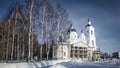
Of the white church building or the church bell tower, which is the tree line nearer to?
the white church building

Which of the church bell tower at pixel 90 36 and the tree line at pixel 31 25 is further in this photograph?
the church bell tower at pixel 90 36

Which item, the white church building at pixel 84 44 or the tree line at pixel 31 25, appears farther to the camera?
the white church building at pixel 84 44

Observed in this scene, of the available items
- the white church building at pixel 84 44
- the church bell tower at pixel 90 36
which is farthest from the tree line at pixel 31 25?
the church bell tower at pixel 90 36

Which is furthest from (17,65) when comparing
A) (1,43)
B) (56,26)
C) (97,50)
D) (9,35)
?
(97,50)

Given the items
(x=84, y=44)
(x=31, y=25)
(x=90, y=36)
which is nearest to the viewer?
(x=31, y=25)

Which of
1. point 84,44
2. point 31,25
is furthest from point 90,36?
point 31,25

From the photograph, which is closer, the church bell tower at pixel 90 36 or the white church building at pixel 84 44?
the white church building at pixel 84 44

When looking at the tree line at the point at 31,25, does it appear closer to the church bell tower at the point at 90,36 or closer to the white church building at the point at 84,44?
the white church building at the point at 84,44

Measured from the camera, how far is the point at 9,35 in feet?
125

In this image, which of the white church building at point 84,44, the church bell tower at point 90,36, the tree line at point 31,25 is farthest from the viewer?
the church bell tower at point 90,36

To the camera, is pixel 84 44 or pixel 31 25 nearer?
pixel 31 25

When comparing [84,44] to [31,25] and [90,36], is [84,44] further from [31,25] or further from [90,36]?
[31,25]

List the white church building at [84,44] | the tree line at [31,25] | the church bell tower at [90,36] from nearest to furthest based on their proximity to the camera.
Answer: the tree line at [31,25], the white church building at [84,44], the church bell tower at [90,36]

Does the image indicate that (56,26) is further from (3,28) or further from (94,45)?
(94,45)
